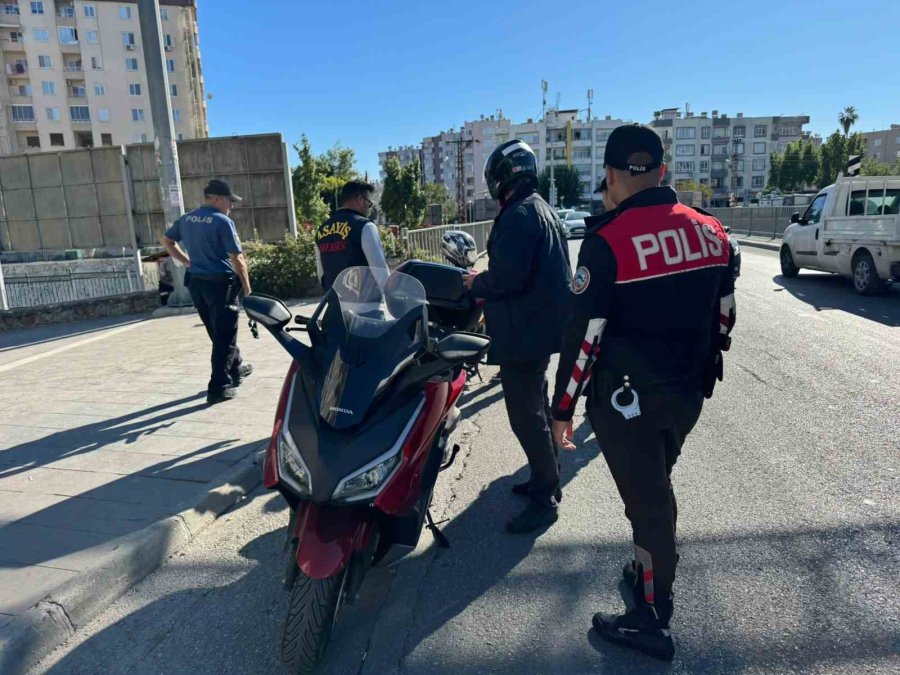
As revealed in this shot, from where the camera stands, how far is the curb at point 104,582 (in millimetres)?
2389

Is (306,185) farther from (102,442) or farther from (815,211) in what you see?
(102,442)

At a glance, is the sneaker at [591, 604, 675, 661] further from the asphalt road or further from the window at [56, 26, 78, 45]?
the window at [56, 26, 78, 45]

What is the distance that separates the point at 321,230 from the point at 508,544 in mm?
2605

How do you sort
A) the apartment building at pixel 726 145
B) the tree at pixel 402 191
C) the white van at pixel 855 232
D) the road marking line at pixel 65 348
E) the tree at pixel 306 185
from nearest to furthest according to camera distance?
1. the road marking line at pixel 65 348
2. the white van at pixel 855 232
3. the tree at pixel 306 185
4. the tree at pixel 402 191
5. the apartment building at pixel 726 145

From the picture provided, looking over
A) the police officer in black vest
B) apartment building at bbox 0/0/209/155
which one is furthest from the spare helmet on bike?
apartment building at bbox 0/0/209/155

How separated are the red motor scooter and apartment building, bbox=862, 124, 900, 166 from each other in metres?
146

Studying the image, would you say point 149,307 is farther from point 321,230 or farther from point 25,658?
point 25,658

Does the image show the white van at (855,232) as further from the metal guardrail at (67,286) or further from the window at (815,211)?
the metal guardrail at (67,286)

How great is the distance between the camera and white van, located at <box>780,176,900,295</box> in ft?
33.4

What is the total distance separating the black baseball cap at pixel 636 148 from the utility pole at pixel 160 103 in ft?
28.1

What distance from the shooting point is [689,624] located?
97.8 inches

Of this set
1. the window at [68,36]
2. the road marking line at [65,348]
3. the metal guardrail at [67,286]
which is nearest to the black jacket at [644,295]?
the road marking line at [65,348]

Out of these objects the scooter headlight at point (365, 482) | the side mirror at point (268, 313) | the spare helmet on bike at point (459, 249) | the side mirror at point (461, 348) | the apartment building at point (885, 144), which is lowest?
the scooter headlight at point (365, 482)

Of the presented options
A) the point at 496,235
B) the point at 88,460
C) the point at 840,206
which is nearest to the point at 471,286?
the point at 496,235
